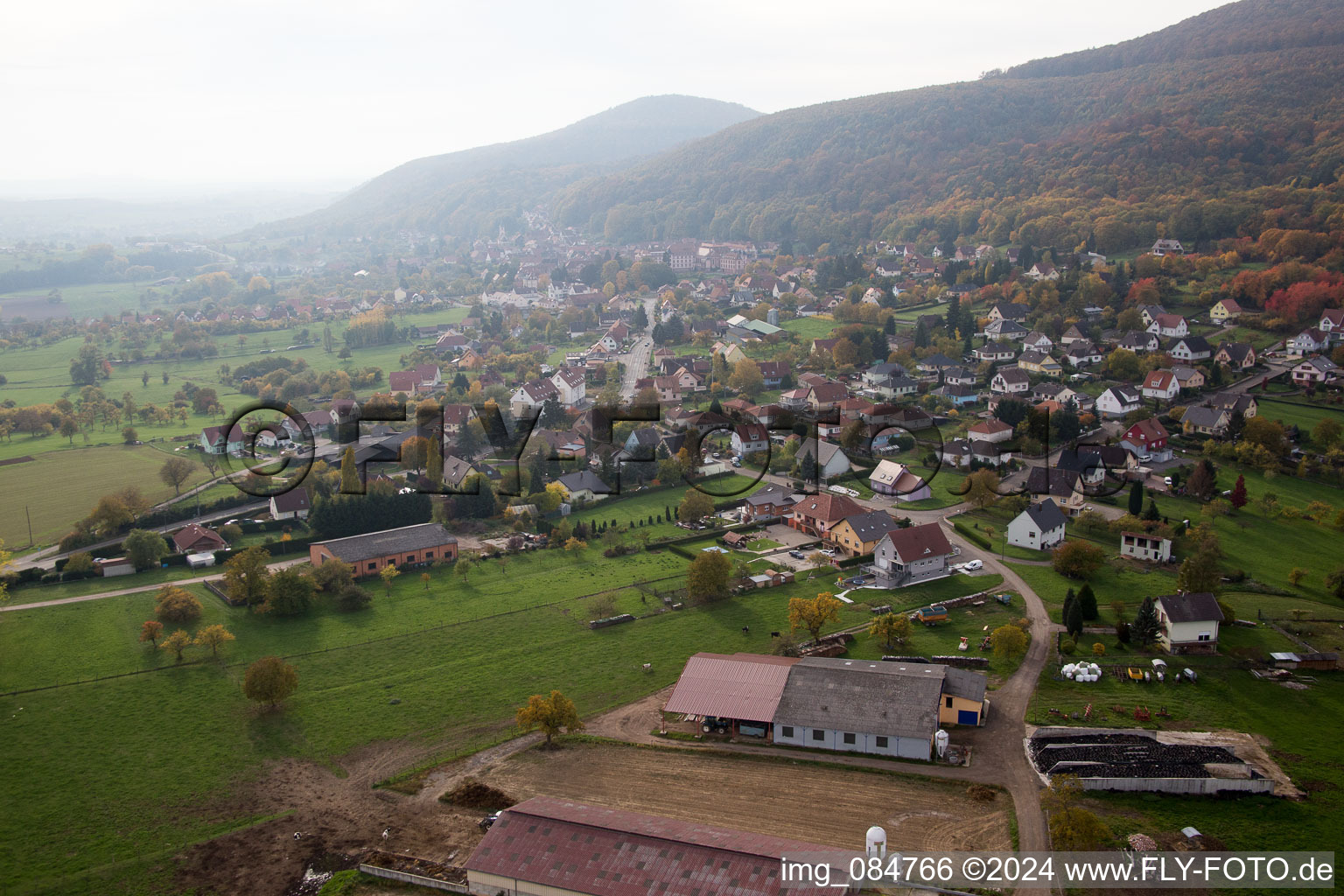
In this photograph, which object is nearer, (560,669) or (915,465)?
(560,669)

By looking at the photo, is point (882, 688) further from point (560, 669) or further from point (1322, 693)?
point (1322, 693)

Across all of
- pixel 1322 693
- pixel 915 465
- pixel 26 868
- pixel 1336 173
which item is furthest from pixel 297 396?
pixel 1336 173

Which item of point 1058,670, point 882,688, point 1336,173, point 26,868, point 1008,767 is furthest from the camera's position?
point 1336,173

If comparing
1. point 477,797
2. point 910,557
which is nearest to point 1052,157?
point 910,557

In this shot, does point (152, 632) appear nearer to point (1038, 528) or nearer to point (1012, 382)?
point (1038, 528)

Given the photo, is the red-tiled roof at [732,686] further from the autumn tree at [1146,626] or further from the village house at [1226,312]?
the village house at [1226,312]

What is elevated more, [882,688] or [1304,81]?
[1304,81]
